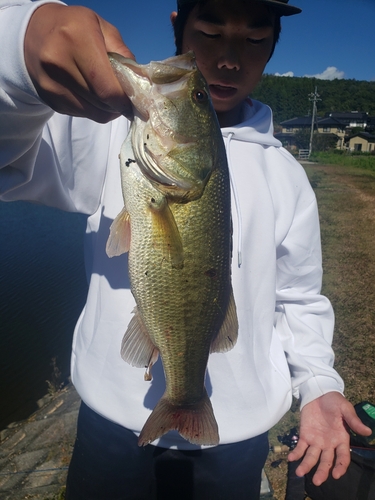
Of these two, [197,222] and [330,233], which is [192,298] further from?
[330,233]

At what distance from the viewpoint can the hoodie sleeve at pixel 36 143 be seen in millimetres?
1142

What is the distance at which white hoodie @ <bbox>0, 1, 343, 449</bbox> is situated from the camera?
165 cm

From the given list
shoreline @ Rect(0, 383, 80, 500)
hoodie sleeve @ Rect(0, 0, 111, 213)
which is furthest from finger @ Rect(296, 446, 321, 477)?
shoreline @ Rect(0, 383, 80, 500)

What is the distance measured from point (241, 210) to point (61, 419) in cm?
319

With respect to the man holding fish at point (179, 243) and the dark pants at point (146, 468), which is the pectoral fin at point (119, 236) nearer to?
the man holding fish at point (179, 243)

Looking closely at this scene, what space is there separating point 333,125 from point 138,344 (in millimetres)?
77174

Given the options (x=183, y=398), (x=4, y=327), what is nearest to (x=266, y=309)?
(x=183, y=398)

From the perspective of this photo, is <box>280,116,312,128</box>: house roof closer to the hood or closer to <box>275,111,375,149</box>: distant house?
<box>275,111,375,149</box>: distant house

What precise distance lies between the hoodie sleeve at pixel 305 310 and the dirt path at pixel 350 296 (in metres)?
1.77

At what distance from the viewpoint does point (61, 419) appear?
394 centimetres

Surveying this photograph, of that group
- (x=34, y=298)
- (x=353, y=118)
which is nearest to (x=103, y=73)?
(x=34, y=298)

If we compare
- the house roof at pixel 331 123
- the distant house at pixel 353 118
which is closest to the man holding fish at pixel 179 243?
the house roof at pixel 331 123

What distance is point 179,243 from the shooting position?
134 centimetres

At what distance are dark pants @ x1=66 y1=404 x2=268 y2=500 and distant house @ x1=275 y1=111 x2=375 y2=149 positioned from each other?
6156 cm
